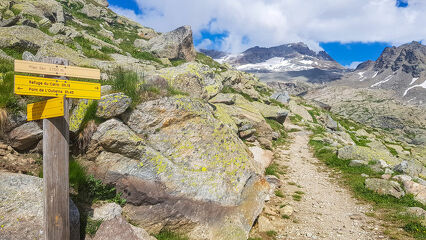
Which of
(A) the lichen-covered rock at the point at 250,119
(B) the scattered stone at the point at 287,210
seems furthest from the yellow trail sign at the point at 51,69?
(A) the lichen-covered rock at the point at 250,119

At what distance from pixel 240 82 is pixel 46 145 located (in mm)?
34838

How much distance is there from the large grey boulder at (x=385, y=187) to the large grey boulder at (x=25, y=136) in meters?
16.8

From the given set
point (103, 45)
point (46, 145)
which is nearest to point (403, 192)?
point (46, 145)

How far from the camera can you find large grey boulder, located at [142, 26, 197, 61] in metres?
36.5

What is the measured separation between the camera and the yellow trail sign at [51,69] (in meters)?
5.32

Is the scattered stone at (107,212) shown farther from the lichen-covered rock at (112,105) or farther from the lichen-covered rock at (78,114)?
the lichen-covered rock at (112,105)

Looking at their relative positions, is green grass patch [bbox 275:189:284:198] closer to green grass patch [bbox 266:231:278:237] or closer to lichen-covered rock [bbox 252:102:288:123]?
green grass patch [bbox 266:231:278:237]

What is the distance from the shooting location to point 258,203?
9828mm

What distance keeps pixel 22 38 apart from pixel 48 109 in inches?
533

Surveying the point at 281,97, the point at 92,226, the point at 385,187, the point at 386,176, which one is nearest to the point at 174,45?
the point at 281,97

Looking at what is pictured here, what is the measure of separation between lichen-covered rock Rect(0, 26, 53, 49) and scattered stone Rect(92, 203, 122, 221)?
12.9m

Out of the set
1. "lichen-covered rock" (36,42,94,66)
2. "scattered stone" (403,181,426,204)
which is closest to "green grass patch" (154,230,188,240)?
"lichen-covered rock" (36,42,94,66)

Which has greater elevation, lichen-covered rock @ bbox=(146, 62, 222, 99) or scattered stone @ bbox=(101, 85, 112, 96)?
lichen-covered rock @ bbox=(146, 62, 222, 99)

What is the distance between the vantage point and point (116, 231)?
6680 mm
